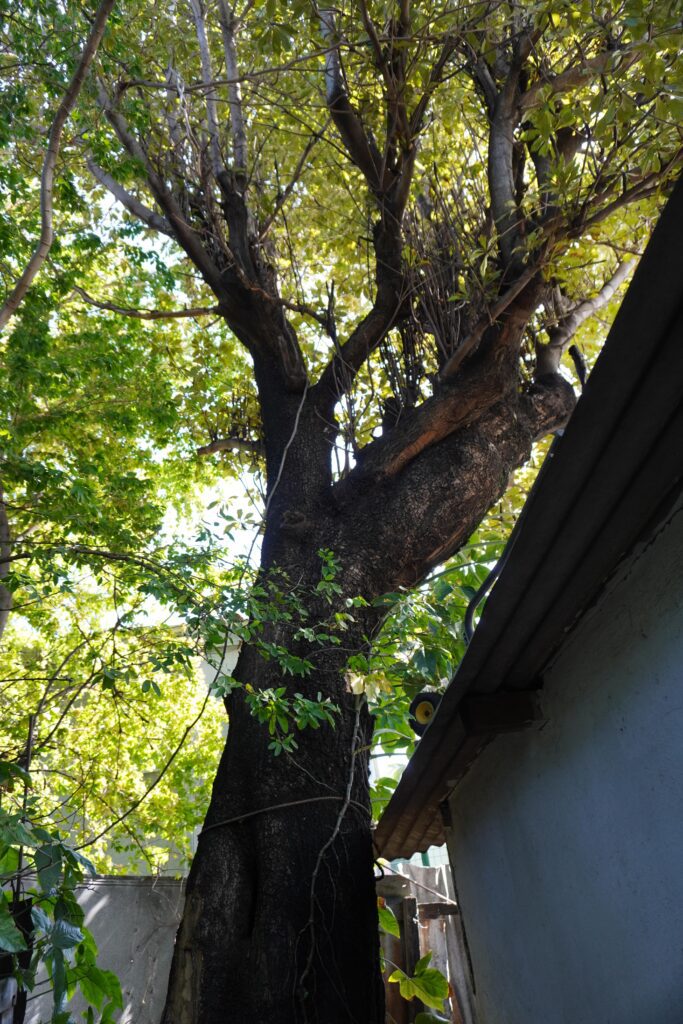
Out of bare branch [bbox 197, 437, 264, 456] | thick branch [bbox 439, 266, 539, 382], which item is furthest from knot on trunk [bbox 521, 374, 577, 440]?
bare branch [bbox 197, 437, 264, 456]

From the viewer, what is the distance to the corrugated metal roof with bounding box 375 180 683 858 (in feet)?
4.82

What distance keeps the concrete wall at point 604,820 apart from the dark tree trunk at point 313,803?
596 mm

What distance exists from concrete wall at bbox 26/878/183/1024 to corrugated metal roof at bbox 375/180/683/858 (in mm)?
5156

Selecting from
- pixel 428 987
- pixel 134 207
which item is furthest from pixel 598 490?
pixel 134 207

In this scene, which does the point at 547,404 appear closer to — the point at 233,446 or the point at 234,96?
the point at 233,446

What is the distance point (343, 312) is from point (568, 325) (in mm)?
1757

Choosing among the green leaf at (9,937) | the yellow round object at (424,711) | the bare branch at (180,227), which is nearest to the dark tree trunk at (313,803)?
the yellow round object at (424,711)

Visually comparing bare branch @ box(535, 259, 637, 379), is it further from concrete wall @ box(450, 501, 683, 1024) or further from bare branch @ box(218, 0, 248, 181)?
concrete wall @ box(450, 501, 683, 1024)

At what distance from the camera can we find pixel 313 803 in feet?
9.66

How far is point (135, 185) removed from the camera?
20.9ft

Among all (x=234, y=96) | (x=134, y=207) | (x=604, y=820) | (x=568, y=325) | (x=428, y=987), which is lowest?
(x=428, y=987)

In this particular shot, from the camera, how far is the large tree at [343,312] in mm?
2754

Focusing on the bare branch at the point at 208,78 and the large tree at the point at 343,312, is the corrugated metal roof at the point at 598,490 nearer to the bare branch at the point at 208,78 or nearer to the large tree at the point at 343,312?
the large tree at the point at 343,312

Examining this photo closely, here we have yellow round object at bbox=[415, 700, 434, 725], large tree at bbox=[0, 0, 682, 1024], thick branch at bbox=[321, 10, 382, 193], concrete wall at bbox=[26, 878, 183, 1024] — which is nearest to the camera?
large tree at bbox=[0, 0, 682, 1024]
